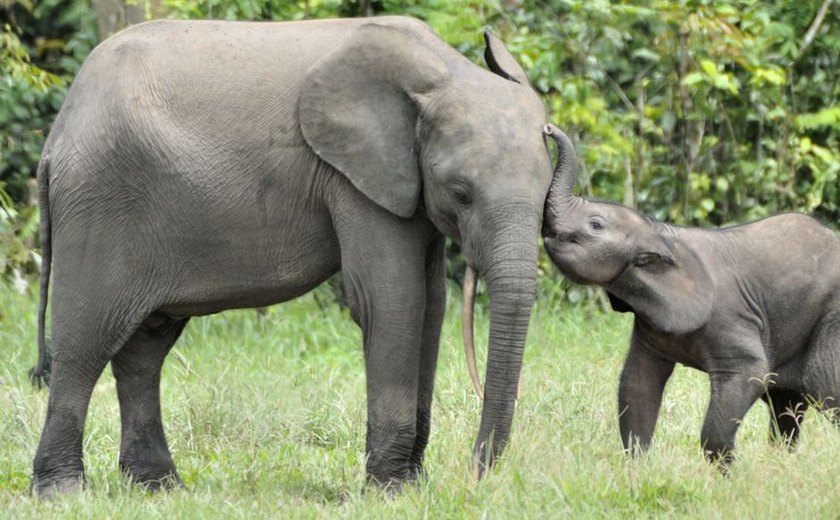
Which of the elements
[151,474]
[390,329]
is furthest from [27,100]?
[390,329]

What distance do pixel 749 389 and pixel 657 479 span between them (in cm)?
76

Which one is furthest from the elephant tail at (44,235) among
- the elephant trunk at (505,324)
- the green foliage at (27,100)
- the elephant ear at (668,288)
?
the green foliage at (27,100)

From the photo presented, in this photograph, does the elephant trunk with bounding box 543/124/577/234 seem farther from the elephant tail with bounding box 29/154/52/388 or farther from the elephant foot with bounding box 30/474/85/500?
the elephant foot with bounding box 30/474/85/500

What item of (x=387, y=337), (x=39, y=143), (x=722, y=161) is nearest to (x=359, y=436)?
(x=387, y=337)

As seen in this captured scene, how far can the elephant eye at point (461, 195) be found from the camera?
6.24 meters

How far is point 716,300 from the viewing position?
691 cm

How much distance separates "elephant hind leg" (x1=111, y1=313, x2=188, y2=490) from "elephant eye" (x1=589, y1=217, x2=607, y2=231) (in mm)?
1931

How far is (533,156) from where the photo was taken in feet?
20.6

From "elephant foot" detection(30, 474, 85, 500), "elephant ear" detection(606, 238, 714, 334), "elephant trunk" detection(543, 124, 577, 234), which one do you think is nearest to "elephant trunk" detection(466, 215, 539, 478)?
"elephant trunk" detection(543, 124, 577, 234)

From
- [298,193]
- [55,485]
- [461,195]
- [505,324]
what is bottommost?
[55,485]

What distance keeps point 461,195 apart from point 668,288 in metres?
1.15

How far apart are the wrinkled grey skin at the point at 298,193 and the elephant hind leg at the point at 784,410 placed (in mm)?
1647

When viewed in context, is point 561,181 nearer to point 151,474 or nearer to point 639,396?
point 639,396

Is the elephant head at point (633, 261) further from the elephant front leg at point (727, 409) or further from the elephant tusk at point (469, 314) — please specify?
the elephant tusk at point (469, 314)
